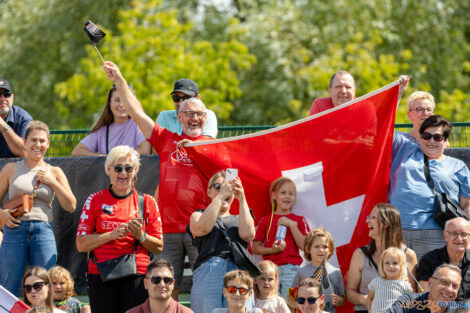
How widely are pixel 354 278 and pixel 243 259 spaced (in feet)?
3.39

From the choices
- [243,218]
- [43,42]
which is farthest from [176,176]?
[43,42]

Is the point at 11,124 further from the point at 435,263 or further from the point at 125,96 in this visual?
the point at 435,263

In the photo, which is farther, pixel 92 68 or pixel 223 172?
pixel 92 68

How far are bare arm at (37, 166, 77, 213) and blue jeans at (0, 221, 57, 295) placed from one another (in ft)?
0.97

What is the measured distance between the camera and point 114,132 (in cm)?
922

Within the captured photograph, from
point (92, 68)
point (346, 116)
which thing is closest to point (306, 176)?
point (346, 116)

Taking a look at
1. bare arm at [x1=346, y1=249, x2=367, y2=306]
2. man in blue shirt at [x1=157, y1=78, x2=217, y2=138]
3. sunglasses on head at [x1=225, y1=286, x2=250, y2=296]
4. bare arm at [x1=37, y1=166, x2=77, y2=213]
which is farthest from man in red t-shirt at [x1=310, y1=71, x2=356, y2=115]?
bare arm at [x1=37, y1=166, x2=77, y2=213]

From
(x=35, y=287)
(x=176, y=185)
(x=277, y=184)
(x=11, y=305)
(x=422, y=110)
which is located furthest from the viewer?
(x=422, y=110)

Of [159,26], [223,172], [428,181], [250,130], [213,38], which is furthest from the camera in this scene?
[213,38]

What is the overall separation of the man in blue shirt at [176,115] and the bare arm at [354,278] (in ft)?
6.27

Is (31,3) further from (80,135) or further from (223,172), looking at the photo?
(223,172)

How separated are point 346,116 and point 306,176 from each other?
0.68 m

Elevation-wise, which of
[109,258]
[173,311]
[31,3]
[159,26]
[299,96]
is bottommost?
[173,311]

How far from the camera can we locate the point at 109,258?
24.5 feet
